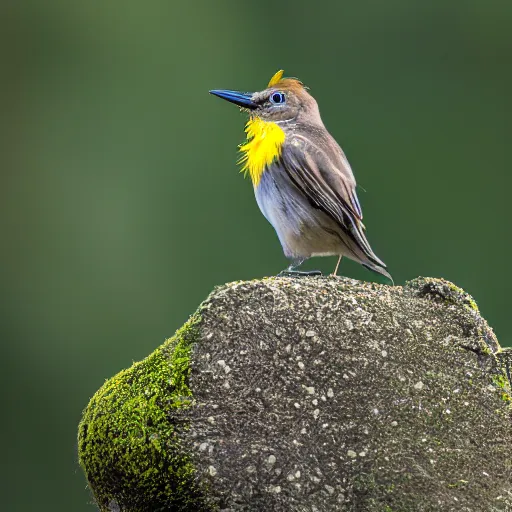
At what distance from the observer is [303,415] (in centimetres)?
228

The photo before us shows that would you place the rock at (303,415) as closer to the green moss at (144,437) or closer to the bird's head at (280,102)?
the green moss at (144,437)

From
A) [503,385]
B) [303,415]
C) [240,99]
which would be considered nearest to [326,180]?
[240,99]

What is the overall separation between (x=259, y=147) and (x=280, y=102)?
0.28 m

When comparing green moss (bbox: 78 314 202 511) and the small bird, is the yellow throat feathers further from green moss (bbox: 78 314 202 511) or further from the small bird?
green moss (bbox: 78 314 202 511)

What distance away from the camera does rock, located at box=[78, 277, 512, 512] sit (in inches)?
87.7

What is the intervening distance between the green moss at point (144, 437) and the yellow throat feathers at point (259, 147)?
4.40ft

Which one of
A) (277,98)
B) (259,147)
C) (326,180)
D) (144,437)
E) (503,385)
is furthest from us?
(277,98)

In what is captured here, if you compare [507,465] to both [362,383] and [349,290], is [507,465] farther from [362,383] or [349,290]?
[349,290]

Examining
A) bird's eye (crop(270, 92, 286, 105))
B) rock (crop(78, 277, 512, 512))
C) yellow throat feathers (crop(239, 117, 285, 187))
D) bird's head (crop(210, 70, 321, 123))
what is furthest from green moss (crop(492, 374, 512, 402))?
bird's eye (crop(270, 92, 286, 105))

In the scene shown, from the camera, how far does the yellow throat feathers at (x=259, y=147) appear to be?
3619mm

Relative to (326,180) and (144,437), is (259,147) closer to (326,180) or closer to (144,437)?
(326,180)

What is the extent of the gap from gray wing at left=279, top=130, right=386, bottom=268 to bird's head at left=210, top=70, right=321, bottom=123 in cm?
27

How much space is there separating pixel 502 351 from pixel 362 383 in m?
0.46

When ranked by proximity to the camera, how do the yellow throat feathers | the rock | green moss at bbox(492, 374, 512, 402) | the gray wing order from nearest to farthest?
1. the rock
2. green moss at bbox(492, 374, 512, 402)
3. the gray wing
4. the yellow throat feathers
